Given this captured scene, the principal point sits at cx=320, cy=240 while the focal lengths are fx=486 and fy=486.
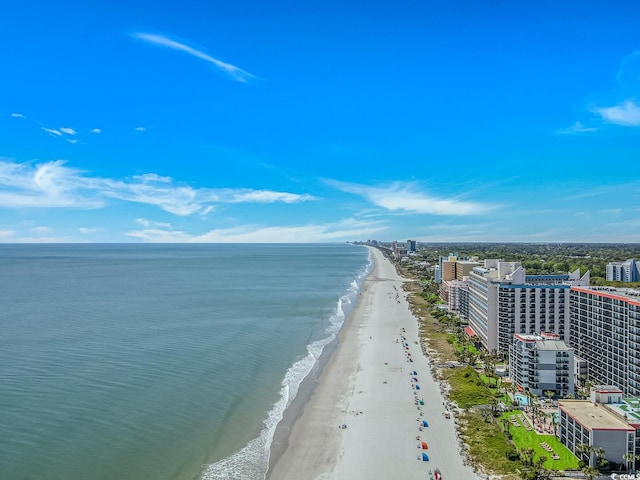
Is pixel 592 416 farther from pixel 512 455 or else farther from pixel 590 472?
pixel 512 455

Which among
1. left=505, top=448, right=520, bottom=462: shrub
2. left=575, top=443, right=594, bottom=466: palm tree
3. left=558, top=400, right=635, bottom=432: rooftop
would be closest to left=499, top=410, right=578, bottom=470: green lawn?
left=575, top=443, right=594, bottom=466: palm tree

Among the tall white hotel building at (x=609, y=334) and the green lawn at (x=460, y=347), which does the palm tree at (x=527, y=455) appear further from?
the green lawn at (x=460, y=347)

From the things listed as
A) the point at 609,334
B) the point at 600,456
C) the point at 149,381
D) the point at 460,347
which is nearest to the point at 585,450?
the point at 600,456

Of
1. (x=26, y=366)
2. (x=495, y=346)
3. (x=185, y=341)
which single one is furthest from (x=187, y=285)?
(x=495, y=346)

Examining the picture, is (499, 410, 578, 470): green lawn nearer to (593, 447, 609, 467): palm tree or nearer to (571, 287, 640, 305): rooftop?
(593, 447, 609, 467): palm tree

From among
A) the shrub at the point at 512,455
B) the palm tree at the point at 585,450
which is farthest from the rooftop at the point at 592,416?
the shrub at the point at 512,455
